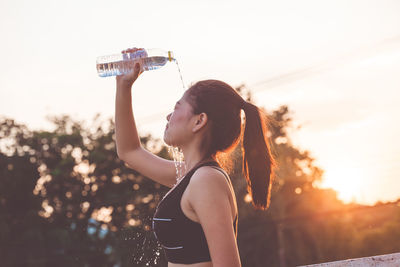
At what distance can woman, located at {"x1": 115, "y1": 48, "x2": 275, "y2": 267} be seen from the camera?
1.43 m

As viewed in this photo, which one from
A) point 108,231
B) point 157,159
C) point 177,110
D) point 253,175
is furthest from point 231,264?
Result: point 108,231

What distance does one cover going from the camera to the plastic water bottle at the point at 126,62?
8.03 ft

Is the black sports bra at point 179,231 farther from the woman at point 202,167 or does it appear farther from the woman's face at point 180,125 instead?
the woman's face at point 180,125

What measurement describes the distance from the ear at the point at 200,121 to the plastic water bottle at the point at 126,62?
71 centimetres

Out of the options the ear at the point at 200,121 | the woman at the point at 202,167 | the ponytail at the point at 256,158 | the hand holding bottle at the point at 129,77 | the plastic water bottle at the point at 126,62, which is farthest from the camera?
the plastic water bottle at the point at 126,62

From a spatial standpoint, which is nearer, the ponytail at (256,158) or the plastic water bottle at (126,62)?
the ponytail at (256,158)

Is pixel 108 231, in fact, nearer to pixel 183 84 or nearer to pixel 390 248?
pixel 390 248

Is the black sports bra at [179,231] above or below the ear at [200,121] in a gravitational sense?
below

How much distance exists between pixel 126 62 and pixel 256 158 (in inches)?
39.1

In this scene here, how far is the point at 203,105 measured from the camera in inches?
68.6

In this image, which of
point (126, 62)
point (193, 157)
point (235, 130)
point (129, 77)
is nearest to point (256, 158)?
point (235, 130)

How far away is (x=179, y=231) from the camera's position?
1541mm

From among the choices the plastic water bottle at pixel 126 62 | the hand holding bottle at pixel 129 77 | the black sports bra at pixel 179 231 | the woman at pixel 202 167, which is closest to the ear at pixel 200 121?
the woman at pixel 202 167

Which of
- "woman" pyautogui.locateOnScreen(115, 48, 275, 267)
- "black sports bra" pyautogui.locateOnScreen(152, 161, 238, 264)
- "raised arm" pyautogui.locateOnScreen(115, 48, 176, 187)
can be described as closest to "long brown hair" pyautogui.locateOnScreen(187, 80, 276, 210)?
"woman" pyautogui.locateOnScreen(115, 48, 275, 267)
